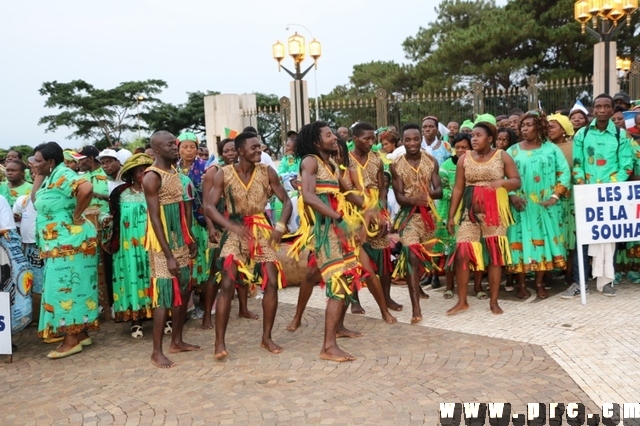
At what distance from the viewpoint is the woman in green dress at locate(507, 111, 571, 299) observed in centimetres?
656

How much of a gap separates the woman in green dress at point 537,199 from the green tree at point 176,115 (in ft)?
127

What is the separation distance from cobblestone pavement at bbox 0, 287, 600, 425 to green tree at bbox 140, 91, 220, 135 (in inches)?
1524

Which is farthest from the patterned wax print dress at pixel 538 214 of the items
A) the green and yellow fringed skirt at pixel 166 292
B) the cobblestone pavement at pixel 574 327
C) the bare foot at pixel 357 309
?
the green and yellow fringed skirt at pixel 166 292

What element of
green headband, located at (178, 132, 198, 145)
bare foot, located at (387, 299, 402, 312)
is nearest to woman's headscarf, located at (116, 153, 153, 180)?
green headband, located at (178, 132, 198, 145)

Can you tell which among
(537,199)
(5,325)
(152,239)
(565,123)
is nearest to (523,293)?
(537,199)

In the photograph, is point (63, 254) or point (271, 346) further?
point (63, 254)

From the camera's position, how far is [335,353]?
509 centimetres

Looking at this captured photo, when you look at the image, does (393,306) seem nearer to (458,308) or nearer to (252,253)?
(458,308)

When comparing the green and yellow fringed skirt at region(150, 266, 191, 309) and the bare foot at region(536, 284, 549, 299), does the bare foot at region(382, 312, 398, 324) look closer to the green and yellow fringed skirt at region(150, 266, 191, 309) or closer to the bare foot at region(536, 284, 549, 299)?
the bare foot at region(536, 284, 549, 299)

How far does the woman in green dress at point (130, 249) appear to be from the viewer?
234 inches

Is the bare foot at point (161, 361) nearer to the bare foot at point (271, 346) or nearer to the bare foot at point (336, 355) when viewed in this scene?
the bare foot at point (271, 346)

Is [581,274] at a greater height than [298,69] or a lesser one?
lesser

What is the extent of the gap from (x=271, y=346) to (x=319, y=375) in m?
0.78

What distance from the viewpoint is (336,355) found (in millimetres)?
5074
